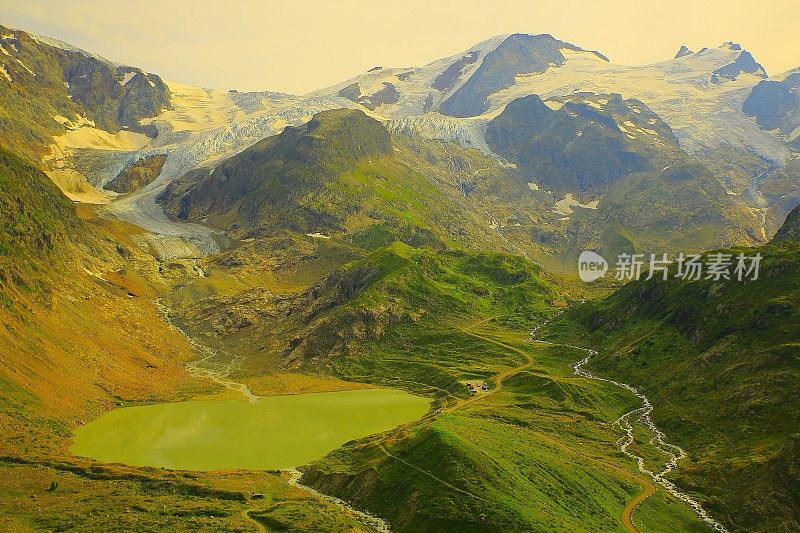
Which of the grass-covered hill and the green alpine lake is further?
the green alpine lake

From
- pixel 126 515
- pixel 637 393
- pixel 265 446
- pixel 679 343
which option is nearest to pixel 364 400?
pixel 265 446

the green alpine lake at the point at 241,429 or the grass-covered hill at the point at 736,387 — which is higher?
the grass-covered hill at the point at 736,387

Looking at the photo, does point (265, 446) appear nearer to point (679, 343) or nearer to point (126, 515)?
point (126, 515)

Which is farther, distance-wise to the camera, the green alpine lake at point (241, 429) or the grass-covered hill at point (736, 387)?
the green alpine lake at point (241, 429)

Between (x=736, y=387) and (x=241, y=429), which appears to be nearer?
(x=736, y=387)

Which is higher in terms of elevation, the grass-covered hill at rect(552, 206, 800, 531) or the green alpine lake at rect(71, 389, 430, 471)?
the grass-covered hill at rect(552, 206, 800, 531)
